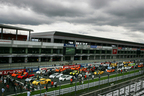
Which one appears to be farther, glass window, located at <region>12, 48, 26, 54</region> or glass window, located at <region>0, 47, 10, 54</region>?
glass window, located at <region>12, 48, 26, 54</region>

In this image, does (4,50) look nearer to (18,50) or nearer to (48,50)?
(18,50)

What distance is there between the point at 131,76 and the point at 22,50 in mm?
33826

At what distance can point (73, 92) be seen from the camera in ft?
64.1

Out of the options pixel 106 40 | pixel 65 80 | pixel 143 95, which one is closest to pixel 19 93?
pixel 65 80

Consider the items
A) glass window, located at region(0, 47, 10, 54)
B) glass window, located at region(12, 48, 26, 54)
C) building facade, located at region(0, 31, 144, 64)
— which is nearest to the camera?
glass window, located at region(0, 47, 10, 54)

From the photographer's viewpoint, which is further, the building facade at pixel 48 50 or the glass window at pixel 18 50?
the glass window at pixel 18 50

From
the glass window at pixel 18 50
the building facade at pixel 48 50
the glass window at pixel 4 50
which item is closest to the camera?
the glass window at pixel 4 50

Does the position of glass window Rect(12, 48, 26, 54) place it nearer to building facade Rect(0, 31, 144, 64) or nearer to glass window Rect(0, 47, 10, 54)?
building facade Rect(0, 31, 144, 64)

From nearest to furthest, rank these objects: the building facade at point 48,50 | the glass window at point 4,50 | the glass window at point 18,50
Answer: the glass window at point 4,50 < the building facade at point 48,50 < the glass window at point 18,50

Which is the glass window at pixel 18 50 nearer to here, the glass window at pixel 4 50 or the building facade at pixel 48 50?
the building facade at pixel 48 50

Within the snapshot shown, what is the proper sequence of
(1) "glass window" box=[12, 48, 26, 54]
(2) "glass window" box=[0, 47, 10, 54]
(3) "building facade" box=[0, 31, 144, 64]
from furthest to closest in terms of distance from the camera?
1. (1) "glass window" box=[12, 48, 26, 54]
2. (3) "building facade" box=[0, 31, 144, 64]
3. (2) "glass window" box=[0, 47, 10, 54]

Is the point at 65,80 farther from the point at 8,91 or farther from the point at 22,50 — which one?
the point at 22,50

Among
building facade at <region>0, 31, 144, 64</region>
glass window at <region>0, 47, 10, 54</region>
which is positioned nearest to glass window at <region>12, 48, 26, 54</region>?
building facade at <region>0, 31, 144, 64</region>

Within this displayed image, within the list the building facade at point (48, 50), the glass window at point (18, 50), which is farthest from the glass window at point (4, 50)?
the glass window at point (18, 50)
